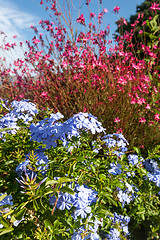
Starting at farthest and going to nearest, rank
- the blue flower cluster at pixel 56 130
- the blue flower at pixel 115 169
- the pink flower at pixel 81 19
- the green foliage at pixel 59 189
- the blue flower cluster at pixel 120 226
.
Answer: the pink flower at pixel 81 19
the blue flower cluster at pixel 120 226
the blue flower at pixel 115 169
the blue flower cluster at pixel 56 130
the green foliage at pixel 59 189

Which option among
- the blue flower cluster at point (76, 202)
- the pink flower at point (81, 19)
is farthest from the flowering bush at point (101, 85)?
the blue flower cluster at point (76, 202)

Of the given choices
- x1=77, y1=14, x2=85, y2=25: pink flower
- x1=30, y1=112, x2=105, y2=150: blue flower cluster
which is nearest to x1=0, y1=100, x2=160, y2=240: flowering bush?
x1=30, y1=112, x2=105, y2=150: blue flower cluster

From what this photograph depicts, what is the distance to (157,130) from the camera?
2.80m

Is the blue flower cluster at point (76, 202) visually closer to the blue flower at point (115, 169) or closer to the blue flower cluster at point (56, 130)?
the blue flower cluster at point (56, 130)

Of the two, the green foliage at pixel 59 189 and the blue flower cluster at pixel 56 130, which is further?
the blue flower cluster at pixel 56 130

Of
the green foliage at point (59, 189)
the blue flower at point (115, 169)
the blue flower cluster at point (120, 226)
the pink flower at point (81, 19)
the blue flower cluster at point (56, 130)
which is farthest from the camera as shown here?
the pink flower at point (81, 19)

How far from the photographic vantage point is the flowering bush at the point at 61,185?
1093mm

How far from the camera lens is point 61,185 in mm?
1077

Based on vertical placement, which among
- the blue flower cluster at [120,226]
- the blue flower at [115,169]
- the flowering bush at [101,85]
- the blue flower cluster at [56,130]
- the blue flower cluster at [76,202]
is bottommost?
the blue flower cluster at [120,226]

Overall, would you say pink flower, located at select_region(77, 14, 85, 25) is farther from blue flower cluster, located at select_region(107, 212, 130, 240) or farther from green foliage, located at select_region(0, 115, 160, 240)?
blue flower cluster, located at select_region(107, 212, 130, 240)

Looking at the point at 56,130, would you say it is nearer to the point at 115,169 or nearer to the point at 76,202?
the point at 76,202

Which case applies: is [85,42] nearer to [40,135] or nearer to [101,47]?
[101,47]

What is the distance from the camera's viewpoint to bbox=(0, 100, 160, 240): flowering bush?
1.09m

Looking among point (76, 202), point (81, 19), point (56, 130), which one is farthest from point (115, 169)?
point (81, 19)
